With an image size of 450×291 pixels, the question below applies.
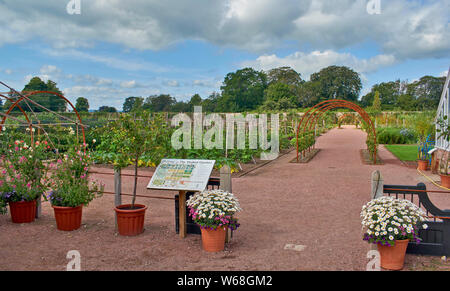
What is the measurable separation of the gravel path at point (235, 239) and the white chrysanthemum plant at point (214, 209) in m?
0.40

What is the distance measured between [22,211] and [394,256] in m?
5.80

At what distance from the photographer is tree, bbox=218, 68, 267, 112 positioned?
54.0 m

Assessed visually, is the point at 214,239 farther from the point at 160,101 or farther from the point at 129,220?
the point at 160,101

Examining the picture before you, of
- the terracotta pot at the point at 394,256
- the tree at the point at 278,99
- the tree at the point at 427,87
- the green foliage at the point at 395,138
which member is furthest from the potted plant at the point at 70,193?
the tree at the point at 427,87

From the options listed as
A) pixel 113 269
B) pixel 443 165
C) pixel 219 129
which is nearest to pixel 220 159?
pixel 219 129

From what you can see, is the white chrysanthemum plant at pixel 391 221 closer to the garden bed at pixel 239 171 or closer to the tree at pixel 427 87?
the garden bed at pixel 239 171

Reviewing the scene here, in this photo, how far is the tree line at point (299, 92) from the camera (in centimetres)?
4991

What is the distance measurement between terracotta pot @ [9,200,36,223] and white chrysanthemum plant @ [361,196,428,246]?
5357mm

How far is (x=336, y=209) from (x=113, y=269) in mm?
4654

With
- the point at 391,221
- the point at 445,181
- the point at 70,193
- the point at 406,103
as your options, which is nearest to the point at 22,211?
the point at 70,193

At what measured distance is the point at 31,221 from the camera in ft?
21.6

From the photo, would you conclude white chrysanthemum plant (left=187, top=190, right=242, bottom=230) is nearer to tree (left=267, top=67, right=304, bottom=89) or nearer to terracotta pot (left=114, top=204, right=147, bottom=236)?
terracotta pot (left=114, top=204, right=147, bottom=236)

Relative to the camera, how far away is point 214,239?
503cm
